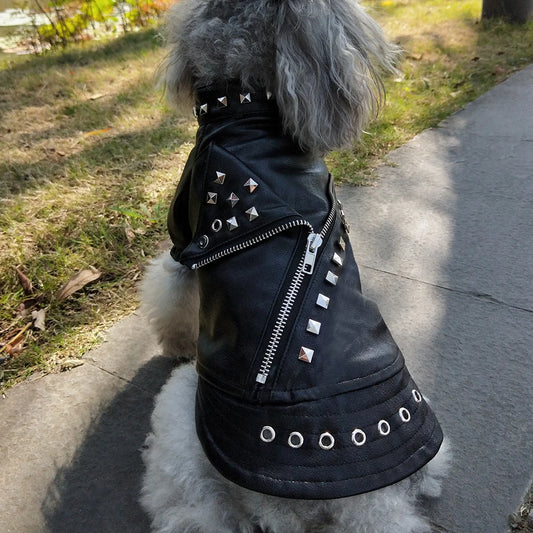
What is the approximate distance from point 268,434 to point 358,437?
24 cm

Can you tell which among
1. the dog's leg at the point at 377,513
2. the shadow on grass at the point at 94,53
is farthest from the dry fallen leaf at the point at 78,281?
the shadow on grass at the point at 94,53

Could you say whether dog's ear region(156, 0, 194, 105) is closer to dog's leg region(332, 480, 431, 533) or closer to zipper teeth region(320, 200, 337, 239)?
zipper teeth region(320, 200, 337, 239)

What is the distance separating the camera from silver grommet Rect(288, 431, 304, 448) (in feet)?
4.87

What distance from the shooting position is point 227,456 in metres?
1.52

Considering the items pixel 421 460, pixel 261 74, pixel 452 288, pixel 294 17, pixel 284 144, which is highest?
pixel 294 17

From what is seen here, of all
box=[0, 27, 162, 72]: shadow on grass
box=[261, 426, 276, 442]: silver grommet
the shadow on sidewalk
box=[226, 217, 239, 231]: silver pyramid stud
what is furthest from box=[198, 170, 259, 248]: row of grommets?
box=[0, 27, 162, 72]: shadow on grass

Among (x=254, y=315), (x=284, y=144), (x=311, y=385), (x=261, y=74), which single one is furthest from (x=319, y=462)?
(x=261, y=74)

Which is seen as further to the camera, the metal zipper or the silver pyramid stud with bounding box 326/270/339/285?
the silver pyramid stud with bounding box 326/270/339/285

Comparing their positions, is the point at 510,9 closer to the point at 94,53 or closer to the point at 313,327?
the point at 94,53

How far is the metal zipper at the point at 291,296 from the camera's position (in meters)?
1.54

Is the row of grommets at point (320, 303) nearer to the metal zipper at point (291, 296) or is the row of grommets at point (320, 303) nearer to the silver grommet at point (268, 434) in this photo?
the metal zipper at point (291, 296)

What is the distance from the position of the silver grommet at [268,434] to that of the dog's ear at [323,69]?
928mm

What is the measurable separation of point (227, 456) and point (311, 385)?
0.30 metres

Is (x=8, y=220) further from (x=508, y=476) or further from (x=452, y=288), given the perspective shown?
(x=508, y=476)
